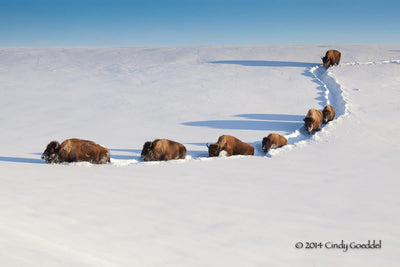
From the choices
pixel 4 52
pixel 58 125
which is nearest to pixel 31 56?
pixel 4 52

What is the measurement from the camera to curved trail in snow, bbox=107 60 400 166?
10.2m

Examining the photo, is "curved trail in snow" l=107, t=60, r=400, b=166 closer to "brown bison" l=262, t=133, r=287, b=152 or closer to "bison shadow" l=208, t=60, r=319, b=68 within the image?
"brown bison" l=262, t=133, r=287, b=152

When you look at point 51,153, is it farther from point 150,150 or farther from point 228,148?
point 228,148

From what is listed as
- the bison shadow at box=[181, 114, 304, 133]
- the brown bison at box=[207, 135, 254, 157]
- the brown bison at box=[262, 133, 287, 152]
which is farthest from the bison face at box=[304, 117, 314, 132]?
the brown bison at box=[207, 135, 254, 157]

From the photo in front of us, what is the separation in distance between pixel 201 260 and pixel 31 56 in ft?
120

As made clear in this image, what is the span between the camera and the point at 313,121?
1277 cm

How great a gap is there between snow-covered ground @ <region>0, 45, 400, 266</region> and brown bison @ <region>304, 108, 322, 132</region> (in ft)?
1.50

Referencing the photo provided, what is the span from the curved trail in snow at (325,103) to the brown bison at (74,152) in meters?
0.40

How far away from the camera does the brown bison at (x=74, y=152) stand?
28.7 ft

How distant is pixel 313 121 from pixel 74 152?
8299 mm

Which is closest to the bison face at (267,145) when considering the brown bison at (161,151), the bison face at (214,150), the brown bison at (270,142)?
the brown bison at (270,142)

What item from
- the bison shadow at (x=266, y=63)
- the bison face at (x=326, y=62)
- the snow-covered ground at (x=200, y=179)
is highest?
the bison shadow at (x=266, y=63)

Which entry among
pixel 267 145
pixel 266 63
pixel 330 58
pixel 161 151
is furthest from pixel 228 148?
pixel 266 63

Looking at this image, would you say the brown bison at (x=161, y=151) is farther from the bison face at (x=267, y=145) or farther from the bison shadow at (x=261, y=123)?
the bison shadow at (x=261, y=123)
